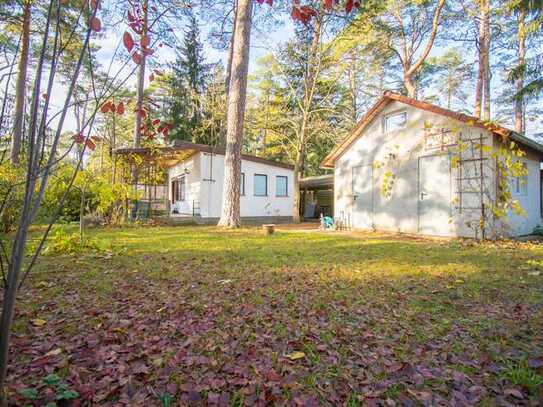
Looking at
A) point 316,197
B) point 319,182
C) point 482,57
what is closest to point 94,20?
point 319,182

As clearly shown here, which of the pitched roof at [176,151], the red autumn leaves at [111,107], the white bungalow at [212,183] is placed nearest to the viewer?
the red autumn leaves at [111,107]

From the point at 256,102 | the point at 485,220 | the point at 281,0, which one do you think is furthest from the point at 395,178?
the point at 256,102

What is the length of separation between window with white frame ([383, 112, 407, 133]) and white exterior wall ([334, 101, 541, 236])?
0.48 feet

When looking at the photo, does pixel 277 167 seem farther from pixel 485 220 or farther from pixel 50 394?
pixel 50 394

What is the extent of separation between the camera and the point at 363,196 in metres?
12.0

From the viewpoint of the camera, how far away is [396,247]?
714 centimetres

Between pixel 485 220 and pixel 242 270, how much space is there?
7.73m

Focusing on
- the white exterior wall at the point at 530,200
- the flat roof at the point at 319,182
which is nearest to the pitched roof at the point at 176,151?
the flat roof at the point at 319,182

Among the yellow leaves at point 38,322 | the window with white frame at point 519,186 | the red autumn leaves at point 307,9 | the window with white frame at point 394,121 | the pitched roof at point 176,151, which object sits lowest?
the yellow leaves at point 38,322

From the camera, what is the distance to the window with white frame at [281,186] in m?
17.2

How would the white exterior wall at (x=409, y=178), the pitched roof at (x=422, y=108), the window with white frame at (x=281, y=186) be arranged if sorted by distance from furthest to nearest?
the window with white frame at (x=281, y=186) < the white exterior wall at (x=409, y=178) < the pitched roof at (x=422, y=108)

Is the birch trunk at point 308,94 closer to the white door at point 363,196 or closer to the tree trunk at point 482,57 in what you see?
the white door at point 363,196

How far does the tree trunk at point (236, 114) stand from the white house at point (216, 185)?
3468 mm

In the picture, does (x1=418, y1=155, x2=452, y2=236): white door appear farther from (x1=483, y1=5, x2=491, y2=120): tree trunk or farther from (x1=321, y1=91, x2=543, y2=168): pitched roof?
(x1=483, y1=5, x2=491, y2=120): tree trunk
